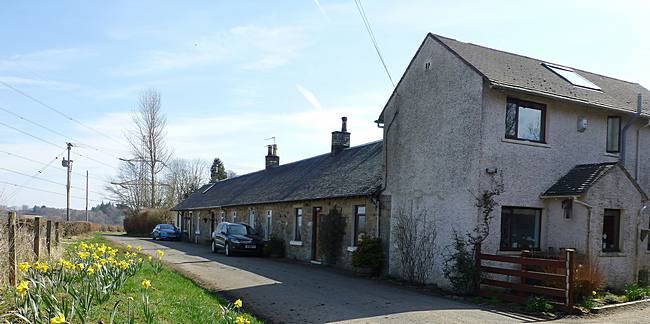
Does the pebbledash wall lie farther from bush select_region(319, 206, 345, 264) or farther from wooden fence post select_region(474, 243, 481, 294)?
wooden fence post select_region(474, 243, 481, 294)

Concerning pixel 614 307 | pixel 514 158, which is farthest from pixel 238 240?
pixel 614 307

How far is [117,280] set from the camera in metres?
10.3

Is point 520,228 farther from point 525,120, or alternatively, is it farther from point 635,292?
point 635,292

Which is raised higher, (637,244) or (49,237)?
(637,244)

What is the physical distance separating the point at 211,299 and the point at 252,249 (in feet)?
49.3

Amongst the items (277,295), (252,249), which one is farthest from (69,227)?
(277,295)

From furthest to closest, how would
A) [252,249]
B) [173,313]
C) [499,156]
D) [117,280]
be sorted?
[252,249] → [499,156] → [117,280] → [173,313]

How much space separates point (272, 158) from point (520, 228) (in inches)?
1057

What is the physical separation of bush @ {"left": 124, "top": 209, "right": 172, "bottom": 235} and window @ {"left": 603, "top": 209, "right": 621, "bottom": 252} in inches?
1743

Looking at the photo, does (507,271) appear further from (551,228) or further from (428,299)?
(551,228)

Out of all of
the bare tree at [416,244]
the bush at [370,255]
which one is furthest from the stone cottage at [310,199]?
the bare tree at [416,244]

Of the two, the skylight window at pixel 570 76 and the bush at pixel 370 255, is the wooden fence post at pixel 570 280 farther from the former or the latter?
the skylight window at pixel 570 76

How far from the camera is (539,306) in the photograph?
12070 millimetres

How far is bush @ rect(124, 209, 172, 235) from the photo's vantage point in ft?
172
